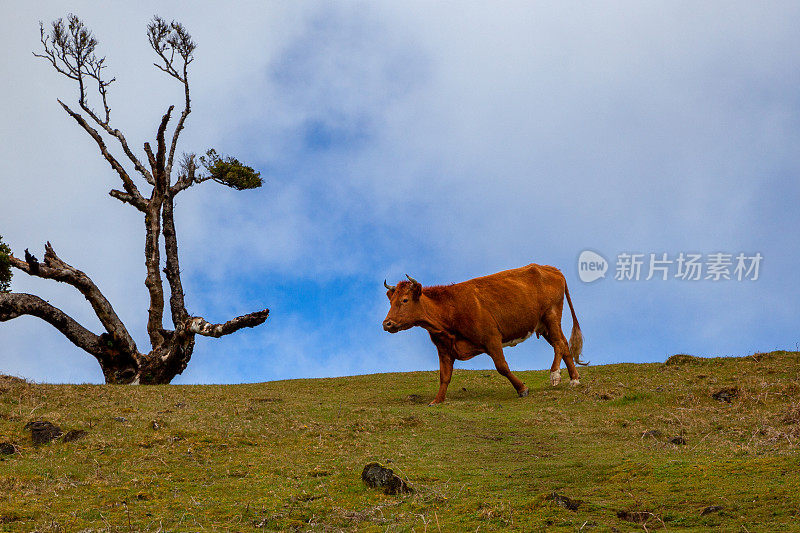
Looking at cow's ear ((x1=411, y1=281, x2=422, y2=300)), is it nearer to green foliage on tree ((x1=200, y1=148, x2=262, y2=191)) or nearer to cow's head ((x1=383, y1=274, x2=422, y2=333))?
cow's head ((x1=383, y1=274, x2=422, y2=333))

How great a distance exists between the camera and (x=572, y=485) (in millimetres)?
10398

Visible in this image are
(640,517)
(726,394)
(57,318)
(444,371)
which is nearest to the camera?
(640,517)

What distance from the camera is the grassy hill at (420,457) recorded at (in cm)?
902

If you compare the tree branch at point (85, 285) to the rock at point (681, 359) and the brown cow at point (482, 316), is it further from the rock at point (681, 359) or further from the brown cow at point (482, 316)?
the rock at point (681, 359)

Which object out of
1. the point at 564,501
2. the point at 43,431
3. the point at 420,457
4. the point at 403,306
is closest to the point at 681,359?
the point at 403,306

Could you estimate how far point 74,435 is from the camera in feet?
45.9

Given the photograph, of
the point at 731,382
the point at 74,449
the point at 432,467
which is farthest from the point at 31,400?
the point at 731,382

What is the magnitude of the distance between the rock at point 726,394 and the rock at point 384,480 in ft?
33.9

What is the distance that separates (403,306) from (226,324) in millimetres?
9345

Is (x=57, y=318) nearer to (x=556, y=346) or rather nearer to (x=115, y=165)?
(x=115, y=165)

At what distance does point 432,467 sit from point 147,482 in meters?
4.29

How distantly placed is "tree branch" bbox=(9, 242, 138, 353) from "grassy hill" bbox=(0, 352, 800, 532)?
230 inches

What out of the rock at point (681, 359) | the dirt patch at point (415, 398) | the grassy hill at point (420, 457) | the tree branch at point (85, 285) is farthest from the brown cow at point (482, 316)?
the tree branch at point (85, 285)

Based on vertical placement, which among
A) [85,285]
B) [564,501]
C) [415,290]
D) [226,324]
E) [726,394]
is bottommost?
[564,501]
